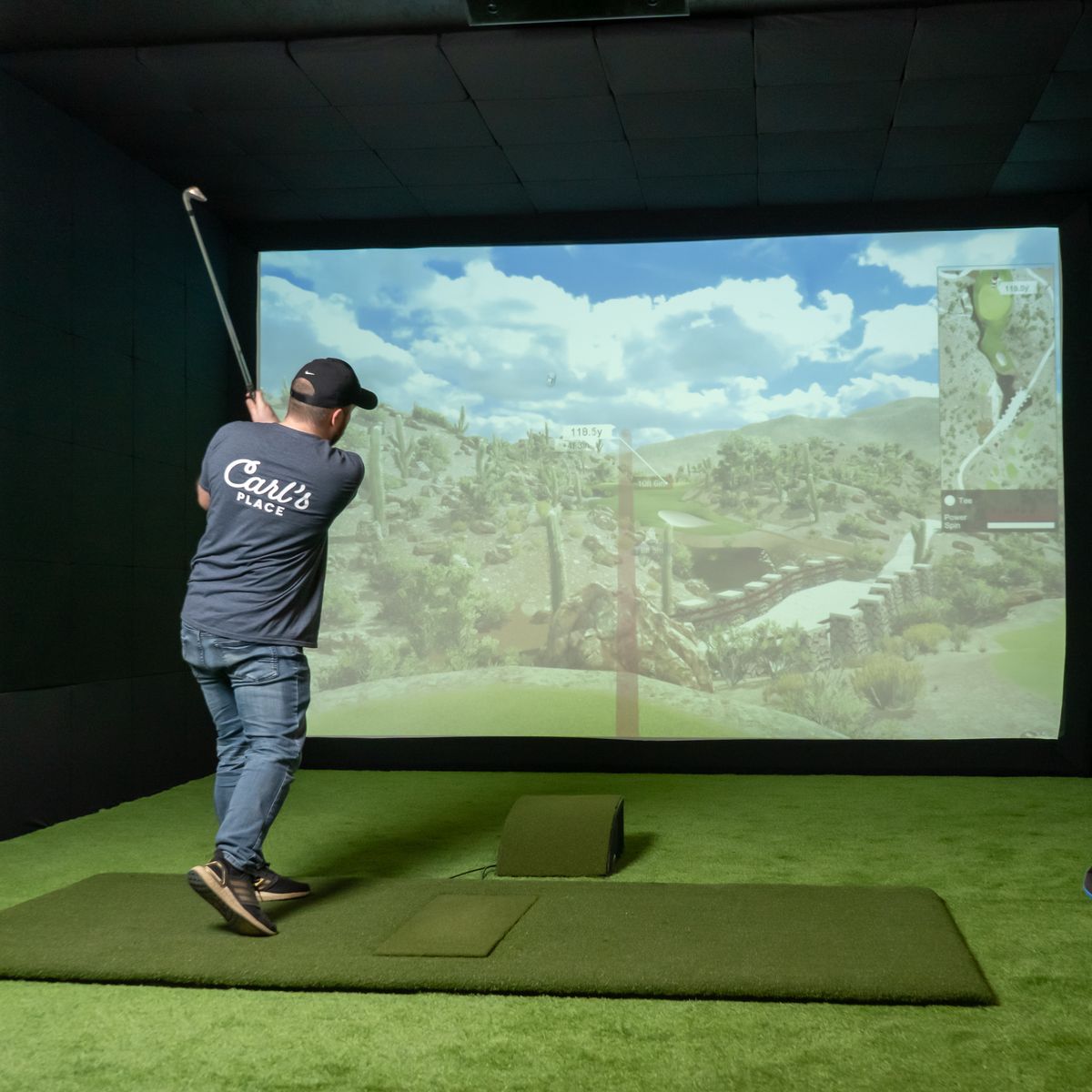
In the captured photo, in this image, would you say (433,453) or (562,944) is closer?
Result: (562,944)

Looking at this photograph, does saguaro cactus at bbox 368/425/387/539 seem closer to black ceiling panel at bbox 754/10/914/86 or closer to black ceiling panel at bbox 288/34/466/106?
black ceiling panel at bbox 288/34/466/106

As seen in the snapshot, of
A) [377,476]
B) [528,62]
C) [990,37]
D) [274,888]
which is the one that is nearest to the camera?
[274,888]

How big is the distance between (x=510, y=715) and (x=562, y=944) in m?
3.02

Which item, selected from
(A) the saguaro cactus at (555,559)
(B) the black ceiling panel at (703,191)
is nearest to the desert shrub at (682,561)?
(A) the saguaro cactus at (555,559)

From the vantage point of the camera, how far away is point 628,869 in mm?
3367

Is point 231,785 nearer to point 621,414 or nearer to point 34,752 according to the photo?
point 34,752

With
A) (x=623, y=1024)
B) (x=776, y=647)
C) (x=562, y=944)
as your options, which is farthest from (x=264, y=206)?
(x=623, y=1024)

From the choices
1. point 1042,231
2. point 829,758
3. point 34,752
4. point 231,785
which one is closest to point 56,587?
point 34,752

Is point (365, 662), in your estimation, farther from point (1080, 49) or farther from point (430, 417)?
point (1080, 49)

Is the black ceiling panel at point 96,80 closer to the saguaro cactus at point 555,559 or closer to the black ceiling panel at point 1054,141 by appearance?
the saguaro cactus at point 555,559

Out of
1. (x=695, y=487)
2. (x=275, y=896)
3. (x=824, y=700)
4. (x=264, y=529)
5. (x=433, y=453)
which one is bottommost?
(x=275, y=896)

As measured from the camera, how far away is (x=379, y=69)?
3.91 m

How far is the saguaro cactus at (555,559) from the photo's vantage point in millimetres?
5520

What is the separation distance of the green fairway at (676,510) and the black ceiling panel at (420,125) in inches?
70.1
